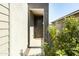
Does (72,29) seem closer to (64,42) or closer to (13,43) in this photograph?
(64,42)

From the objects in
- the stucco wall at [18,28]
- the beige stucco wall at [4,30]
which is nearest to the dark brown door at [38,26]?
the stucco wall at [18,28]

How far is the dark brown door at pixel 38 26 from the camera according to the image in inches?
126

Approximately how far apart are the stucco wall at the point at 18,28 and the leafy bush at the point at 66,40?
643 mm

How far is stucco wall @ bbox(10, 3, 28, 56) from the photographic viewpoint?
3.21 meters

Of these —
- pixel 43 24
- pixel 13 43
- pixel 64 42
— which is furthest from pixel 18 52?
pixel 64 42

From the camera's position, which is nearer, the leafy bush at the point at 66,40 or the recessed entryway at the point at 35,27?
the leafy bush at the point at 66,40

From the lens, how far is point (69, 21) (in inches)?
119

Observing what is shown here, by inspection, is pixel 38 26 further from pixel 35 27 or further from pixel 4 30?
pixel 4 30

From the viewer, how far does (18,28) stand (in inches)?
129

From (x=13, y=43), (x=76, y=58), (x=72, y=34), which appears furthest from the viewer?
(x=13, y=43)

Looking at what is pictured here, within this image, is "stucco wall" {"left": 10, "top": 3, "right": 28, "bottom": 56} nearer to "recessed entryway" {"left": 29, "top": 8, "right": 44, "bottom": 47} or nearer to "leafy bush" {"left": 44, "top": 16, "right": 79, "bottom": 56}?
"recessed entryway" {"left": 29, "top": 8, "right": 44, "bottom": 47}

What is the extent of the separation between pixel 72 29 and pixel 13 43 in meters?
1.38

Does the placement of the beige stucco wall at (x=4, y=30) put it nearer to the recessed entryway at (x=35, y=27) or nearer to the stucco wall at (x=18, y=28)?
the stucco wall at (x=18, y=28)

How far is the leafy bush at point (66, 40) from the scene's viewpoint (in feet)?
9.61
